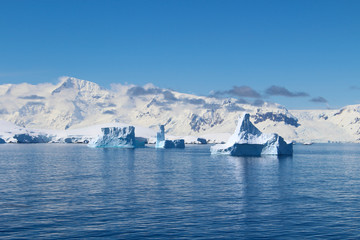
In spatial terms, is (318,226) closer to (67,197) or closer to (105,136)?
(67,197)

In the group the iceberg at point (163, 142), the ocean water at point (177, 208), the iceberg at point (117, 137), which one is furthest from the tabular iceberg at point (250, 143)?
the iceberg at point (163, 142)

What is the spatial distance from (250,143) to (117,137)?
69.5m

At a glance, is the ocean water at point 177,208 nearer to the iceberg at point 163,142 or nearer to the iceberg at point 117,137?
the iceberg at point 117,137

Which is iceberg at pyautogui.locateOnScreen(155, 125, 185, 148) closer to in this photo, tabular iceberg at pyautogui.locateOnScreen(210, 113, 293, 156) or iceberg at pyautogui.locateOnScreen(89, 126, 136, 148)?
iceberg at pyautogui.locateOnScreen(89, 126, 136, 148)

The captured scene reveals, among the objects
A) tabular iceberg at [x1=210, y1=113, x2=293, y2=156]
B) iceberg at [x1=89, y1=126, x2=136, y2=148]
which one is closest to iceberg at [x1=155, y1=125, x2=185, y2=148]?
iceberg at [x1=89, y1=126, x2=136, y2=148]

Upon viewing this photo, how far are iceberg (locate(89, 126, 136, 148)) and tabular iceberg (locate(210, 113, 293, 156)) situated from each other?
56762 mm

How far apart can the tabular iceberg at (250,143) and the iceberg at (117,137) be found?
186 feet

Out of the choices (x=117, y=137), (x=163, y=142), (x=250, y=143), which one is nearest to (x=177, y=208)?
(x=250, y=143)

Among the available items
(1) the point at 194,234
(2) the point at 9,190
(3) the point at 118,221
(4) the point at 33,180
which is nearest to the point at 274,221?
(1) the point at 194,234

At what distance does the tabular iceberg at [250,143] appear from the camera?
3560 inches

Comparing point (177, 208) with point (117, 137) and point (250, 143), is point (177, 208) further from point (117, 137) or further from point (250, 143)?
point (117, 137)

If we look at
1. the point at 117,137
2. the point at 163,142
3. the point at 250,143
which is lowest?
the point at 250,143

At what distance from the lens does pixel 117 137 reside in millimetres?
150250

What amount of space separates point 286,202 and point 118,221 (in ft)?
45.7
